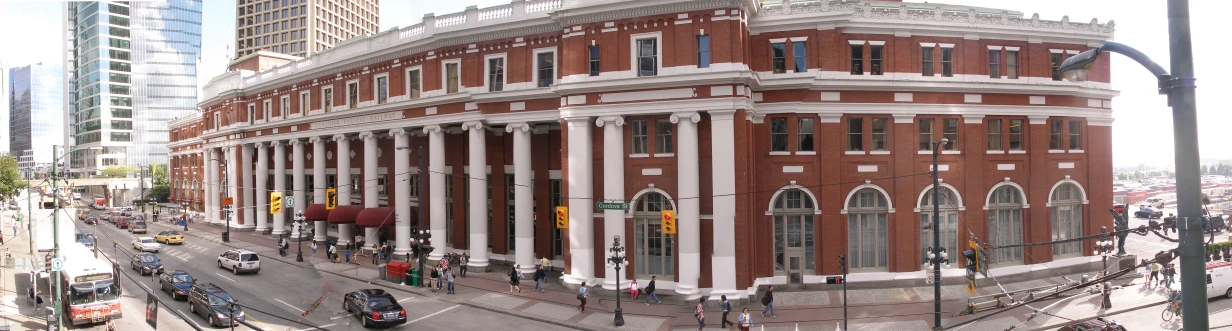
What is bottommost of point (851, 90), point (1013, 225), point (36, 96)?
point (1013, 225)

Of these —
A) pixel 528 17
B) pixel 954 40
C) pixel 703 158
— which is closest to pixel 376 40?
pixel 528 17

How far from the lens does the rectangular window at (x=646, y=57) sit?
28.9 m

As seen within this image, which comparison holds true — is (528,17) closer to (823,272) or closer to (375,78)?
(375,78)

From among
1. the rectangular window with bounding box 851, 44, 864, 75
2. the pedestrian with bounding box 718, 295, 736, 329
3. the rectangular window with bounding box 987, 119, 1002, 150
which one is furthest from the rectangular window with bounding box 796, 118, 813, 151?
the rectangular window with bounding box 987, 119, 1002, 150

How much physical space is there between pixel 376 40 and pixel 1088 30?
42.9 meters

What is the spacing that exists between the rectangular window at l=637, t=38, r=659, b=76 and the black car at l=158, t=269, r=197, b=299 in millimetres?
23289

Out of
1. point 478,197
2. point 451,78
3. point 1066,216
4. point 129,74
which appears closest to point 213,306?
point 478,197

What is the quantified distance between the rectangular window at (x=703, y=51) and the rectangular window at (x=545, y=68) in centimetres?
910

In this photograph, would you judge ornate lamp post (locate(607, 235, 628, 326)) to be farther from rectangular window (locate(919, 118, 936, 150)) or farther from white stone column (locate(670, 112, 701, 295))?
rectangular window (locate(919, 118, 936, 150))

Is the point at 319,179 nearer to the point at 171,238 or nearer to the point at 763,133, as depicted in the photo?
the point at 171,238

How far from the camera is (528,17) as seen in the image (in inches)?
1335

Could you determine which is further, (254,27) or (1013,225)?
(254,27)

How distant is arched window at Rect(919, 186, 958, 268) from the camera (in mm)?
31188

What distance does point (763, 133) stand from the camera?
3056cm
